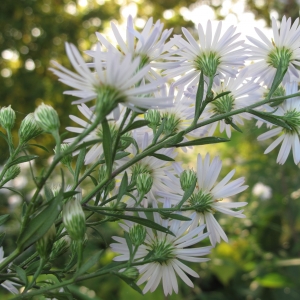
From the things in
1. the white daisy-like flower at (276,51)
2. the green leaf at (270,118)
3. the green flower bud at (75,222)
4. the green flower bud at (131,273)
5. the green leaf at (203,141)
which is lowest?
the green flower bud at (131,273)

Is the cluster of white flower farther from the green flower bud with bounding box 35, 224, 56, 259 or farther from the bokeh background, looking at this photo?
the bokeh background

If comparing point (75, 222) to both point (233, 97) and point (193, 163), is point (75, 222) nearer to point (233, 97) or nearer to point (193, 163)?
point (233, 97)

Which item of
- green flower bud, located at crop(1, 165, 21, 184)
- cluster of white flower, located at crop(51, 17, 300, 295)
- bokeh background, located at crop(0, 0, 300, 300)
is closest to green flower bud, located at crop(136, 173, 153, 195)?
cluster of white flower, located at crop(51, 17, 300, 295)

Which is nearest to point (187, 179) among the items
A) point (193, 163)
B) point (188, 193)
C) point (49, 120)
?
point (188, 193)

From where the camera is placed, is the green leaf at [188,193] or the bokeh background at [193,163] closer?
the green leaf at [188,193]

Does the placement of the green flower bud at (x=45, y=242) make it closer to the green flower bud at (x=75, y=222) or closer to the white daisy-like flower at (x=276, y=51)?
the green flower bud at (x=75, y=222)

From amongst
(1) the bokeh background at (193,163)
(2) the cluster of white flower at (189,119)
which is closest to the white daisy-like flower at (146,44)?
(2) the cluster of white flower at (189,119)
